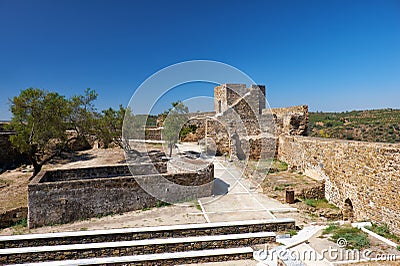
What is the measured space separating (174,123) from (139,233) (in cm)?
948

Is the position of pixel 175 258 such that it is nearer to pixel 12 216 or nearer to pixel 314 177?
pixel 12 216

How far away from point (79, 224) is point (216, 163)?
7709 millimetres

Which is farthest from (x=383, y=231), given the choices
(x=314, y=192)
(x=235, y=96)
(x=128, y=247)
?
(x=235, y=96)

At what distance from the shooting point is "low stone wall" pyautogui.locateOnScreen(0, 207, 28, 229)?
789 cm

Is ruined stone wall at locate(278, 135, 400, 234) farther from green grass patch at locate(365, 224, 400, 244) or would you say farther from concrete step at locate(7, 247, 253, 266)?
concrete step at locate(7, 247, 253, 266)

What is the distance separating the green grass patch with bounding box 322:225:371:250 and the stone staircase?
99 cm

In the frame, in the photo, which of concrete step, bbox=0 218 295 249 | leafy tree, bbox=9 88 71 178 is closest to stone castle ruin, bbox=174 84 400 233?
concrete step, bbox=0 218 295 249

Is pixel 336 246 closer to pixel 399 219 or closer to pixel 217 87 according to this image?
pixel 399 219

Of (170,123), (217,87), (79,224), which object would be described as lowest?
(79,224)

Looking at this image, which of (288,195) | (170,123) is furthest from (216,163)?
(288,195)

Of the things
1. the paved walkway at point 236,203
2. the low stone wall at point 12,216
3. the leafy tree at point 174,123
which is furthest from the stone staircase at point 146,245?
the leafy tree at point 174,123

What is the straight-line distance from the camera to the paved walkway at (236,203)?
25.4ft

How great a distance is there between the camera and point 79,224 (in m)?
7.61

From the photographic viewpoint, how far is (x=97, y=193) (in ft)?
26.4
